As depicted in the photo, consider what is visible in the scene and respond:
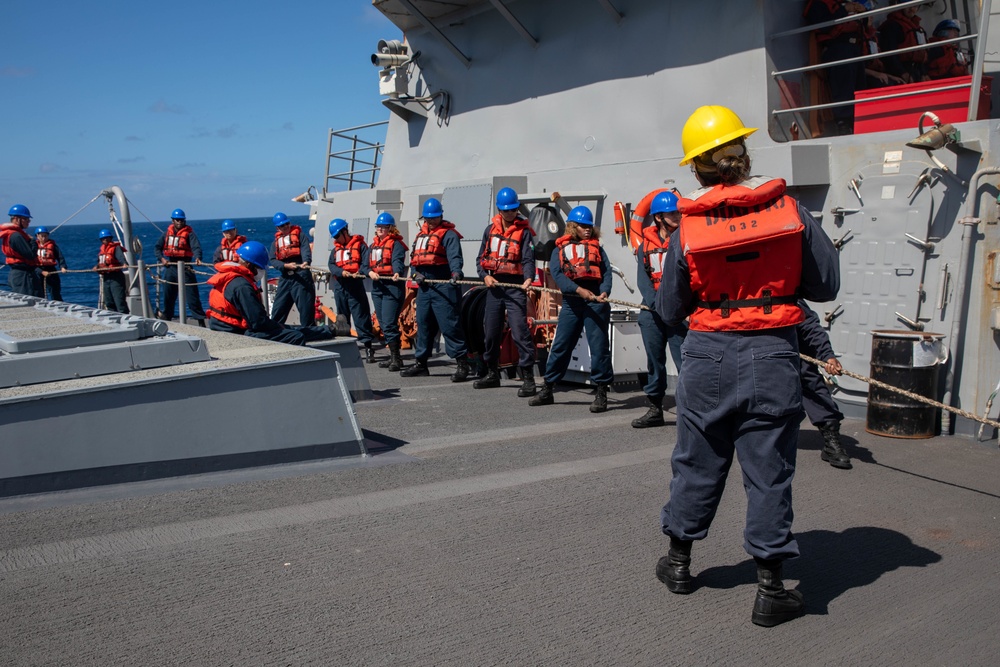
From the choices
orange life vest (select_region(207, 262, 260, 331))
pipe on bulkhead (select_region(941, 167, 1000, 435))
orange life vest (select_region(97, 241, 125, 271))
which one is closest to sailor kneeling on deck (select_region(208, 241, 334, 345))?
orange life vest (select_region(207, 262, 260, 331))

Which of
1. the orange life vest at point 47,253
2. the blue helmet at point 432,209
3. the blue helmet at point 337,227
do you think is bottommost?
the orange life vest at point 47,253

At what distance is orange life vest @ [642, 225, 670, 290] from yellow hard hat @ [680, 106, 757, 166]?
3.66 m

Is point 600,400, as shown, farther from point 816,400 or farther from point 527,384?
point 816,400

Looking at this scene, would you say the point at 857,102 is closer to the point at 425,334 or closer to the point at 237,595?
the point at 425,334

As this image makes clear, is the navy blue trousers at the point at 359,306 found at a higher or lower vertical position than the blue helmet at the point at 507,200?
lower

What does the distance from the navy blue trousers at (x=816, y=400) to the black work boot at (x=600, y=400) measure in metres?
2.32

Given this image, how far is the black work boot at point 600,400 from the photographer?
27.2 ft

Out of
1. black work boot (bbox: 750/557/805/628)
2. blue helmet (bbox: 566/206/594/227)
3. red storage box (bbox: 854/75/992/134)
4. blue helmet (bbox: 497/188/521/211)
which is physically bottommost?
black work boot (bbox: 750/557/805/628)

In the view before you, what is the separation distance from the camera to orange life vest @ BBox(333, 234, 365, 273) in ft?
38.3

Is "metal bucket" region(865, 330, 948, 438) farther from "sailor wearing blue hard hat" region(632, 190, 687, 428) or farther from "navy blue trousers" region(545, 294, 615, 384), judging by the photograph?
"navy blue trousers" region(545, 294, 615, 384)

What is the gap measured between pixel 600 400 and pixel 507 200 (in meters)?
2.65

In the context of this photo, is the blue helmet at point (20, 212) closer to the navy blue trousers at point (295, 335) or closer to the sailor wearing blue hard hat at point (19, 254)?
the sailor wearing blue hard hat at point (19, 254)

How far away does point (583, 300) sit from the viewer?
8398 mm

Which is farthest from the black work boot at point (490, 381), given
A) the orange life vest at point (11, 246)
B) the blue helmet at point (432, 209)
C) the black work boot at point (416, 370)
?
the orange life vest at point (11, 246)
